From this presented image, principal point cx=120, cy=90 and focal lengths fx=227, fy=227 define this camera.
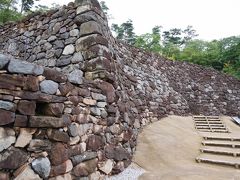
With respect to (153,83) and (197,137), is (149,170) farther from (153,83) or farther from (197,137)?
(153,83)

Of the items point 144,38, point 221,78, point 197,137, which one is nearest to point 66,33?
point 197,137

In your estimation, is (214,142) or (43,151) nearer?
(43,151)

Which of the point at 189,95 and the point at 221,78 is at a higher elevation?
the point at 221,78

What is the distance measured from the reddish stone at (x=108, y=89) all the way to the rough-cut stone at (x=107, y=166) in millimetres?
996

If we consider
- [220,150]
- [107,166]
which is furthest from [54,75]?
[220,150]

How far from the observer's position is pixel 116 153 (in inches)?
151

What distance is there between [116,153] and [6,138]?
2071 millimetres

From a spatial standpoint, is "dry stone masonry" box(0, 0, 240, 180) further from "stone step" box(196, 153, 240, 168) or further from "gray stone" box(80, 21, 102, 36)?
"stone step" box(196, 153, 240, 168)

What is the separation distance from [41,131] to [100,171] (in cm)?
133

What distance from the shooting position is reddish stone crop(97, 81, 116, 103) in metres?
3.78

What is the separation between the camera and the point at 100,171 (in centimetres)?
341

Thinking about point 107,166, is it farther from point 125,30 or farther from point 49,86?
point 125,30

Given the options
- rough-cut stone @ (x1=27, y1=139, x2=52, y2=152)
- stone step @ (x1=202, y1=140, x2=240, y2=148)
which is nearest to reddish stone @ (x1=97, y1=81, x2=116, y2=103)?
rough-cut stone @ (x1=27, y1=139, x2=52, y2=152)

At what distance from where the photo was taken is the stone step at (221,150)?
4.79 meters
